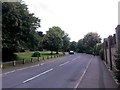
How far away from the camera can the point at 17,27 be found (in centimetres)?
4306

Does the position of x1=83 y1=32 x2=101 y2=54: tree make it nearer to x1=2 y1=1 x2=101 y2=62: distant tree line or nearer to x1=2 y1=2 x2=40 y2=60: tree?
x1=2 y1=1 x2=101 y2=62: distant tree line

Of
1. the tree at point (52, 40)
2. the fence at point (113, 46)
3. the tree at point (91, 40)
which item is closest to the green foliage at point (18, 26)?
the fence at point (113, 46)

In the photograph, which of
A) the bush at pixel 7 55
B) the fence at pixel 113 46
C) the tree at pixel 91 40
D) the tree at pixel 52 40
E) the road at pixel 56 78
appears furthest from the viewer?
the tree at pixel 91 40

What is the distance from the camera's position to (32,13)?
47875 millimetres

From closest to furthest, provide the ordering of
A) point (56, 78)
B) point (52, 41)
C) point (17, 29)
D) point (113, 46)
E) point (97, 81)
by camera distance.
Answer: point (97, 81) < point (56, 78) < point (113, 46) < point (17, 29) < point (52, 41)

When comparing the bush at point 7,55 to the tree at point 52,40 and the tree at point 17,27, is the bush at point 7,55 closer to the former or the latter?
the tree at point 17,27

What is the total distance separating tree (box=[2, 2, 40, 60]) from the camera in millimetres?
41125

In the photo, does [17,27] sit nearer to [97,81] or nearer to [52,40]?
[97,81]

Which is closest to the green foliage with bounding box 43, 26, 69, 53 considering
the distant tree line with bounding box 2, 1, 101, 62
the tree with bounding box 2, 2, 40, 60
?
the distant tree line with bounding box 2, 1, 101, 62

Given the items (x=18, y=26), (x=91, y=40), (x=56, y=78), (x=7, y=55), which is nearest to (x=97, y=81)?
(x=56, y=78)

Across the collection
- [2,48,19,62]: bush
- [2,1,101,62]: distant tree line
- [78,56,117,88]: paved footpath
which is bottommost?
[78,56,117,88]: paved footpath

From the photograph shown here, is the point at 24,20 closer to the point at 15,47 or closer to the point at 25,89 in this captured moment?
the point at 15,47

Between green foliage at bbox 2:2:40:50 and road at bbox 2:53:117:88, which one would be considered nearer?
road at bbox 2:53:117:88

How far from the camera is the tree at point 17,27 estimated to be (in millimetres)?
41125
